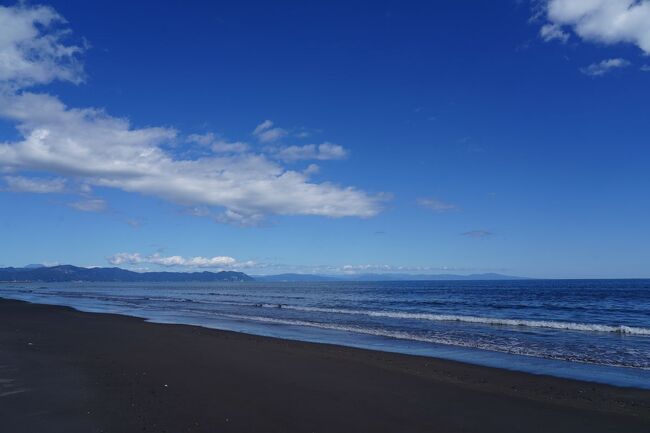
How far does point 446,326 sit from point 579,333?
7424 mm

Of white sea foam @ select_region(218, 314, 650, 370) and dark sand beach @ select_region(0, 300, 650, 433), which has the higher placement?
dark sand beach @ select_region(0, 300, 650, 433)

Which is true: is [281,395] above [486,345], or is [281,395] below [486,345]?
above

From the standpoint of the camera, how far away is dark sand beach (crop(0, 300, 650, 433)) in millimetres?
7758

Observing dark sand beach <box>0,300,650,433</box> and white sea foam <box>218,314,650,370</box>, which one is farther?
white sea foam <box>218,314,650,370</box>

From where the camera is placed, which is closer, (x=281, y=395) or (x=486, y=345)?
(x=281, y=395)

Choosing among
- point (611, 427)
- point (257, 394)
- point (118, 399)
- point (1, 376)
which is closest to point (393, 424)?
point (257, 394)

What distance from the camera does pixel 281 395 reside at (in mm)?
9820

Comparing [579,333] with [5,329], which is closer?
[5,329]

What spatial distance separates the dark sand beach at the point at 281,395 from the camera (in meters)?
7.76

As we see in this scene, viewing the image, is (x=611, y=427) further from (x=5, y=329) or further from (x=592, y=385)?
(x=5, y=329)

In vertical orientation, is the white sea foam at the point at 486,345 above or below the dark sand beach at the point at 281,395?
below

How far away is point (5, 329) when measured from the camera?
21.4 meters

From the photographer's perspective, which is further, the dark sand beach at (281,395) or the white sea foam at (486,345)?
the white sea foam at (486,345)

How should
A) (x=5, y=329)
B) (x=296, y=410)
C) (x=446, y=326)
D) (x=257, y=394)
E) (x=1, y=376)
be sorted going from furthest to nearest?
(x=446, y=326)
(x=5, y=329)
(x=1, y=376)
(x=257, y=394)
(x=296, y=410)
